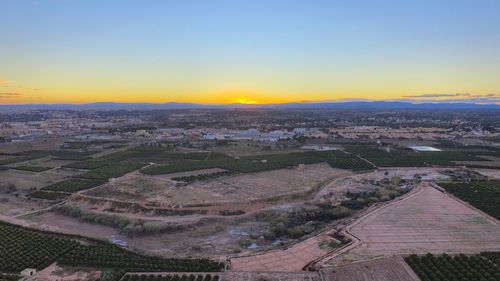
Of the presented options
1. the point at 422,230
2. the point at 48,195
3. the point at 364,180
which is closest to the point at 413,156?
the point at 364,180

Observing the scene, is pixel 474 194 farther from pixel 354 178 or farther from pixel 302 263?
pixel 302 263

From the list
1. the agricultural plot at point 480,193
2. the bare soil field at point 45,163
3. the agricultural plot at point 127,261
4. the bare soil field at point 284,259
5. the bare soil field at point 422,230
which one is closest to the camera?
the bare soil field at point 284,259

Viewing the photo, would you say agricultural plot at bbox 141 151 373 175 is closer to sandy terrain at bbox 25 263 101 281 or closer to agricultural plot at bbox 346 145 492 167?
agricultural plot at bbox 346 145 492 167

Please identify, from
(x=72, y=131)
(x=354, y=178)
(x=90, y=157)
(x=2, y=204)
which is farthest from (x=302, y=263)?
(x=72, y=131)

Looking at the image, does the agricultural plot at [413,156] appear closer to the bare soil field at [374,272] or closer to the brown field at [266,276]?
the bare soil field at [374,272]

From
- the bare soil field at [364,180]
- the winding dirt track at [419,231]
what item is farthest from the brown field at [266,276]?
the bare soil field at [364,180]

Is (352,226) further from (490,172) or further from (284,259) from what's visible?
(490,172)
